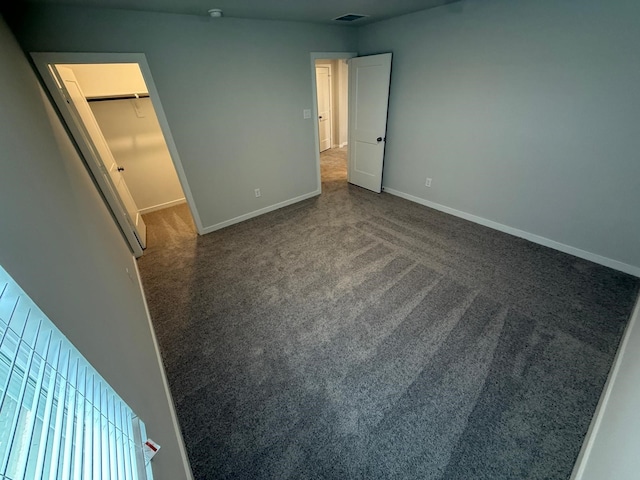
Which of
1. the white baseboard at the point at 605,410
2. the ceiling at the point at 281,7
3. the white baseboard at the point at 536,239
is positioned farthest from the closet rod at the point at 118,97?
the white baseboard at the point at 605,410

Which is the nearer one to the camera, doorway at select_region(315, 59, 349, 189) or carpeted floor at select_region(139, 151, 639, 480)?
carpeted floor at select_region(139, 151, 639, 480)

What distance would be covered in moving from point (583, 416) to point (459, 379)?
62 centimetres

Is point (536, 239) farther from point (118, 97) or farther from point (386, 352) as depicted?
point (118, 97)

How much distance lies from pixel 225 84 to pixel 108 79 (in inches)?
71.2

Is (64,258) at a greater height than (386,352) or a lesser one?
greater

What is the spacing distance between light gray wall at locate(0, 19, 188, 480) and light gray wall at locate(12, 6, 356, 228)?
1.94ft

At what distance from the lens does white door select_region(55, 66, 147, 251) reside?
2359 millimetres

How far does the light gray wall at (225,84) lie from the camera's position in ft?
7.02

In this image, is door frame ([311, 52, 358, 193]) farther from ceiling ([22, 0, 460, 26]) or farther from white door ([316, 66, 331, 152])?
white door ([316, 66, 331, 152])

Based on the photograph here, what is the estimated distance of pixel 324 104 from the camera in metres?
6.53

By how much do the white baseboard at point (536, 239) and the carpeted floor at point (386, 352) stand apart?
Answer: 0.09 metres

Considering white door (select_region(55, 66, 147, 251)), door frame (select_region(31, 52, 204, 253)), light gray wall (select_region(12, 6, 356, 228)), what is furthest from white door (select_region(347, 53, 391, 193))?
white door (select_region(55, 66, 147, 251))

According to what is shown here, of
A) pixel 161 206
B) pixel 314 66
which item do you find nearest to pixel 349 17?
pixel 314 66

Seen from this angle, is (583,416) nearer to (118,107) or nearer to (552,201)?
(552,201)
